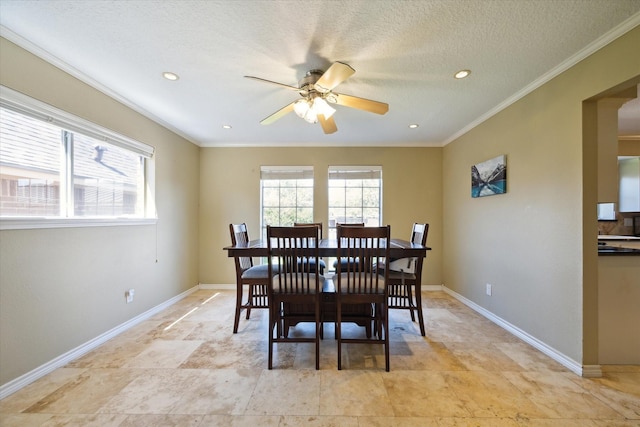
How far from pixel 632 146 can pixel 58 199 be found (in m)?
6.94

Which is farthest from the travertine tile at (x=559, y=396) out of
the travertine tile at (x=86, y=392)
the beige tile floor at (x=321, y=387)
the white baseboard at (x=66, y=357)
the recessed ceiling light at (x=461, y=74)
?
the white baseboard at (x=66, y=357)

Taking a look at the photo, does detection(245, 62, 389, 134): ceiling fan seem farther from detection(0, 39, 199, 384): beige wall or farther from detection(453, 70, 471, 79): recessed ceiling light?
detection(0, 39, 199, 384): beige wall

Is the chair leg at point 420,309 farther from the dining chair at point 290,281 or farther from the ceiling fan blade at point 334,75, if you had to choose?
the ceiling fan blade at point 334,75

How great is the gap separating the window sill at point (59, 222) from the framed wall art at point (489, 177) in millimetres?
3979

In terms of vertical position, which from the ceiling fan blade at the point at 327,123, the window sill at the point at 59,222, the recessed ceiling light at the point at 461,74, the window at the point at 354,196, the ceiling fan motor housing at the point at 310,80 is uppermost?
the recessed ceiling light at the point at 461,74

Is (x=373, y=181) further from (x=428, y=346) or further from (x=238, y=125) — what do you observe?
(x=428, y=346)

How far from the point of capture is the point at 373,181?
13.5 ft

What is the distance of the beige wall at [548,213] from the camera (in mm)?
1793

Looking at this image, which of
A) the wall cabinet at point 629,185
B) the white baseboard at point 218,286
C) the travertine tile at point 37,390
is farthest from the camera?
the white baseboard at point 218,286

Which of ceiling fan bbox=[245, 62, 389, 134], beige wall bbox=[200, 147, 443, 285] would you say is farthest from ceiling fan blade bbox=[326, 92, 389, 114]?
beige wall bbox=[200, 147, 443, 285]

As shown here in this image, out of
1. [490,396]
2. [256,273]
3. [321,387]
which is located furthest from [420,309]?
[256,273]

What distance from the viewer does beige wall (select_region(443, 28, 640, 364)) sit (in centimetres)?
179

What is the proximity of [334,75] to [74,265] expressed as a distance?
2573mm

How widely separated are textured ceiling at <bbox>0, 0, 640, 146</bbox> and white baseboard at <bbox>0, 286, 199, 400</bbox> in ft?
7.46
